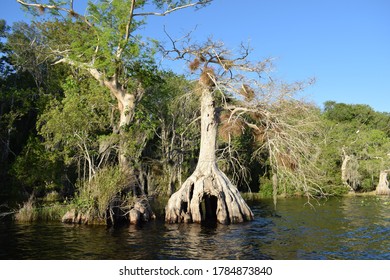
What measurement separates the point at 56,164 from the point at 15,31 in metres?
17.7

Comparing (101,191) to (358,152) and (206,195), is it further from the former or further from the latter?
(358,152)

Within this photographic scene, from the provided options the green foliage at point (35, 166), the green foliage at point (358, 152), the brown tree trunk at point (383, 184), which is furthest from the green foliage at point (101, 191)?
the brown tree trunk at point (383, 184)

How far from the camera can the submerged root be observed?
20.3 m

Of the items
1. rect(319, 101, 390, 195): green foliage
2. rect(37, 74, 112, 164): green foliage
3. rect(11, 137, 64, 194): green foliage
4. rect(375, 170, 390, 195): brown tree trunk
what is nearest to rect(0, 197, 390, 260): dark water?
rect(11, 137, 64, 194): green foliage

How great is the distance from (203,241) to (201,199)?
5161mm

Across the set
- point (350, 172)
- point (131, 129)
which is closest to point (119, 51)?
point (131, 129)

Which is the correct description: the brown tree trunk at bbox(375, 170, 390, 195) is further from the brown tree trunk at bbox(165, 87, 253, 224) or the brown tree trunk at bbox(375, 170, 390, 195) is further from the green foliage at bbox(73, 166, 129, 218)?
the green foliage at bbox(73, 166, 129, 218)

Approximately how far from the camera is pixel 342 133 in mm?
52406

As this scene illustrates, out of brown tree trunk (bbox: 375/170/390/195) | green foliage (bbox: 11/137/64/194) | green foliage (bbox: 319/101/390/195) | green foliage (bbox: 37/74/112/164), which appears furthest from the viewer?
green foliage (bbox: 319/101/390/195)

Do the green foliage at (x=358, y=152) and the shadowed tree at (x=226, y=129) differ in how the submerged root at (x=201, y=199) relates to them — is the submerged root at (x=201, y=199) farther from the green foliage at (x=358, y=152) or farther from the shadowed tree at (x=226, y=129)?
the green foliage at (x=358, y=152)

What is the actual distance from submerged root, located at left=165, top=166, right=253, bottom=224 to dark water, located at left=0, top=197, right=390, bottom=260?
933 mm

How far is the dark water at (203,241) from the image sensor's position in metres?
13.2

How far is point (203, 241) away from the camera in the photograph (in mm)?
15484

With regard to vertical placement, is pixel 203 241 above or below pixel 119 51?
below
